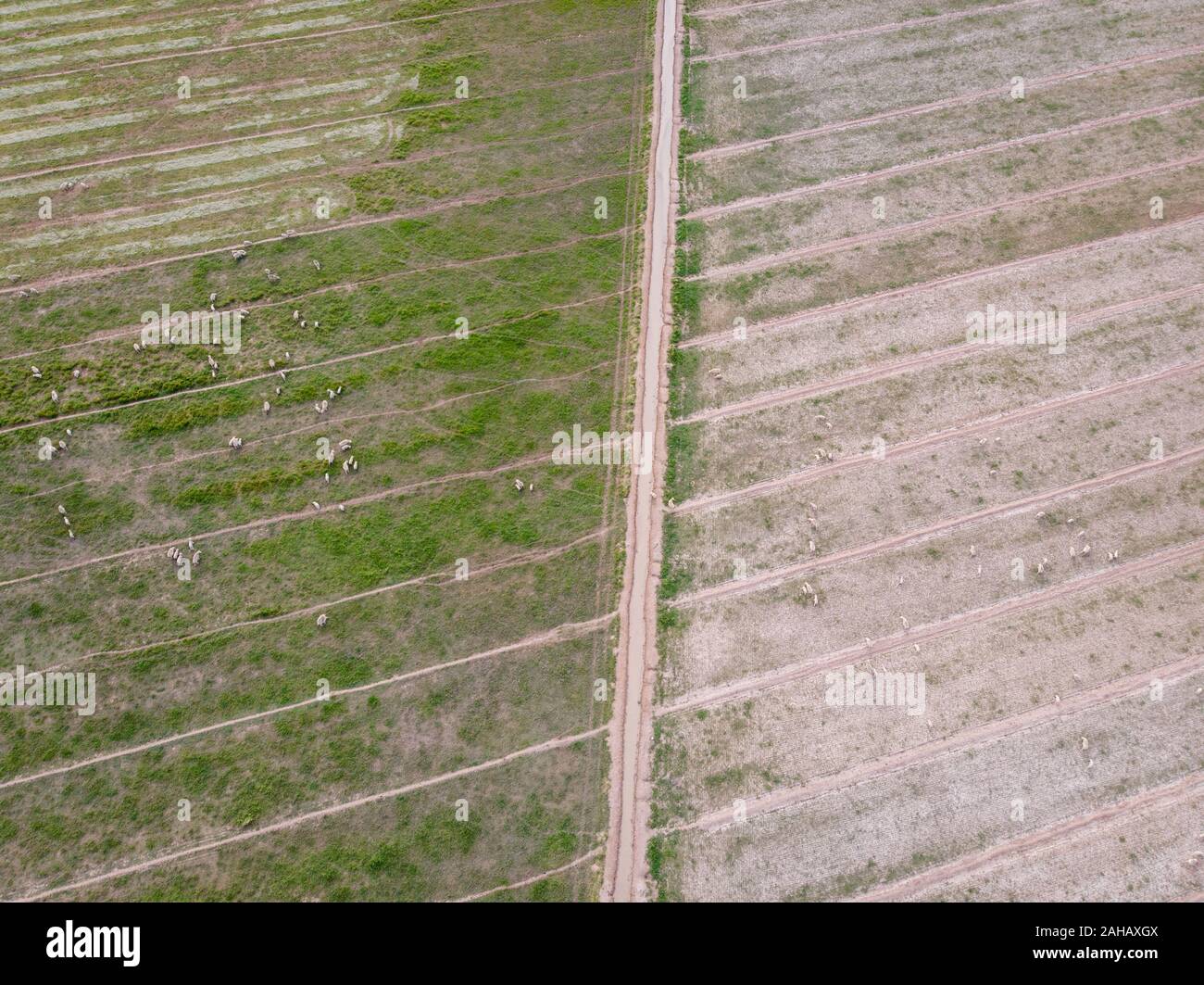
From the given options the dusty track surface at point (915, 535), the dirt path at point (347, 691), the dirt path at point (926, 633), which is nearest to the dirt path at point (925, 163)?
the dusty track surface at point (915, 535)

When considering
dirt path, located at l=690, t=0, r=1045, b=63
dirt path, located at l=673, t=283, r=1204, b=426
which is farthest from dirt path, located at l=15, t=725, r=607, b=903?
dirt path, located at l=690, t=0, r=1045, b=63

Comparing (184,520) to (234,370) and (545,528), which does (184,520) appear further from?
(545,528)

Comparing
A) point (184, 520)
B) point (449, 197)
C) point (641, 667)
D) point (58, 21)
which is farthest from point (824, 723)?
point (58, 21)

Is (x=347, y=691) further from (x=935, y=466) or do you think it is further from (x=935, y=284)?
(x=935, y=284)

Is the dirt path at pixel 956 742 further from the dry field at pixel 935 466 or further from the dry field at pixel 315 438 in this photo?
the dry field at pixel 315 438

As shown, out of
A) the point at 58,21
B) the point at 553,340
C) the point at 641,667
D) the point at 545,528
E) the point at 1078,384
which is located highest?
the point at 58,21

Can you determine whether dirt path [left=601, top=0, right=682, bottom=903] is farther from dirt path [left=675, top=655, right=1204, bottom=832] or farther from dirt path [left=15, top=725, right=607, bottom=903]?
dirt path [left=675, top=655, right=1204, bottom=832]

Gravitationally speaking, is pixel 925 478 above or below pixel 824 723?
above

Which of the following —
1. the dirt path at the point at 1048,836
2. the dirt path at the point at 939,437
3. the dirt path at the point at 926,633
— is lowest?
the dirt path at the point at 1048,836
